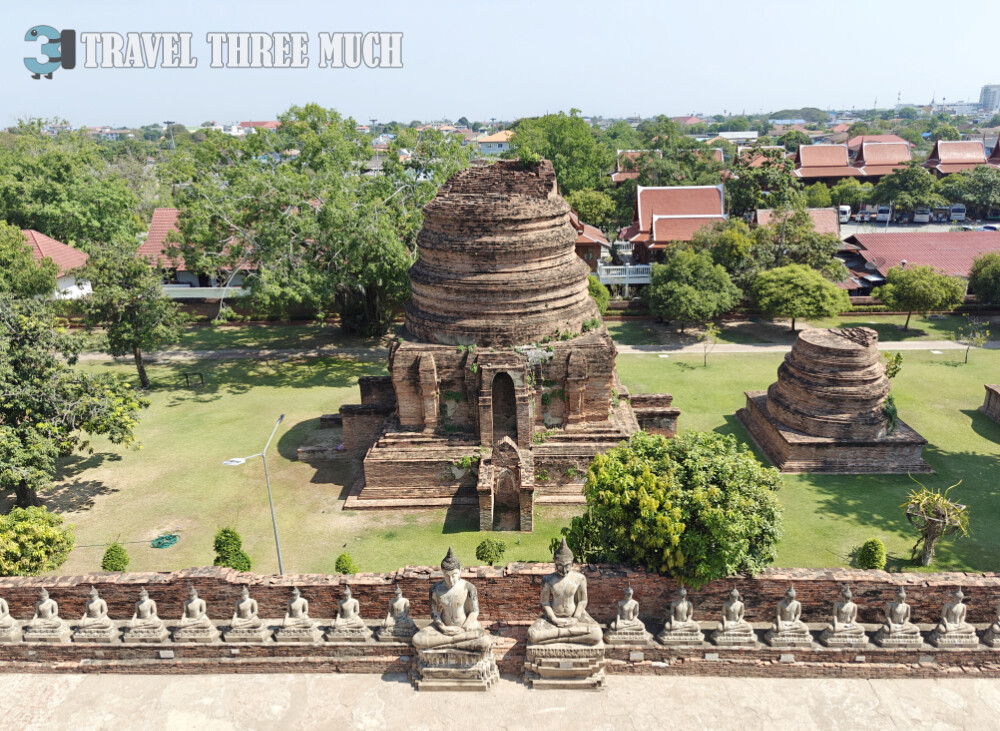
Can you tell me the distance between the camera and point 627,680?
13875mm

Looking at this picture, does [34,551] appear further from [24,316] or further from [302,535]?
[24,316]

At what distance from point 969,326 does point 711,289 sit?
49.4 feet

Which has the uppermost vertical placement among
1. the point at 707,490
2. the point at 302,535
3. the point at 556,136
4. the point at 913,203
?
the point at 556,136

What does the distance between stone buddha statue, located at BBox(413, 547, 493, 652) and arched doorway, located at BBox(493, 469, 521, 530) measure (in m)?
8.53

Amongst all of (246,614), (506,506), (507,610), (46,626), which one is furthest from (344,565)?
(46,626)

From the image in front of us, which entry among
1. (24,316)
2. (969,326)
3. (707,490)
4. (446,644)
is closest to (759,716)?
(707,490)

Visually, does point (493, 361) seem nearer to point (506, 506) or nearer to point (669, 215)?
point (506, 506)

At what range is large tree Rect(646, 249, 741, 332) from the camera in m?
39.5

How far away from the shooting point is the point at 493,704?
43.5ft

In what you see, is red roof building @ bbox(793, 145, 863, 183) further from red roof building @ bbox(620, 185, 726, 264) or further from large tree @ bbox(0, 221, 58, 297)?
large tree @ bbox(0, 221, 58, 297)

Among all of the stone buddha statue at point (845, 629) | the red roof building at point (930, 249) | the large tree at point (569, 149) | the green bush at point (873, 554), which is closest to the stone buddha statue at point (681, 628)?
the stone buddha statue at point (845, 629)

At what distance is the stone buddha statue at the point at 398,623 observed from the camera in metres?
14.2

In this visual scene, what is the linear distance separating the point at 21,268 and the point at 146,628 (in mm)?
30981

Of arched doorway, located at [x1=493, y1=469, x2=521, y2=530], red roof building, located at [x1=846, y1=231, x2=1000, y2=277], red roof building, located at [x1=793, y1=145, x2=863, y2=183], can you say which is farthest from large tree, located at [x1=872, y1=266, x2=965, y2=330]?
red roof building, located at [x1=793, y1=145, x2=863, y2=183]
